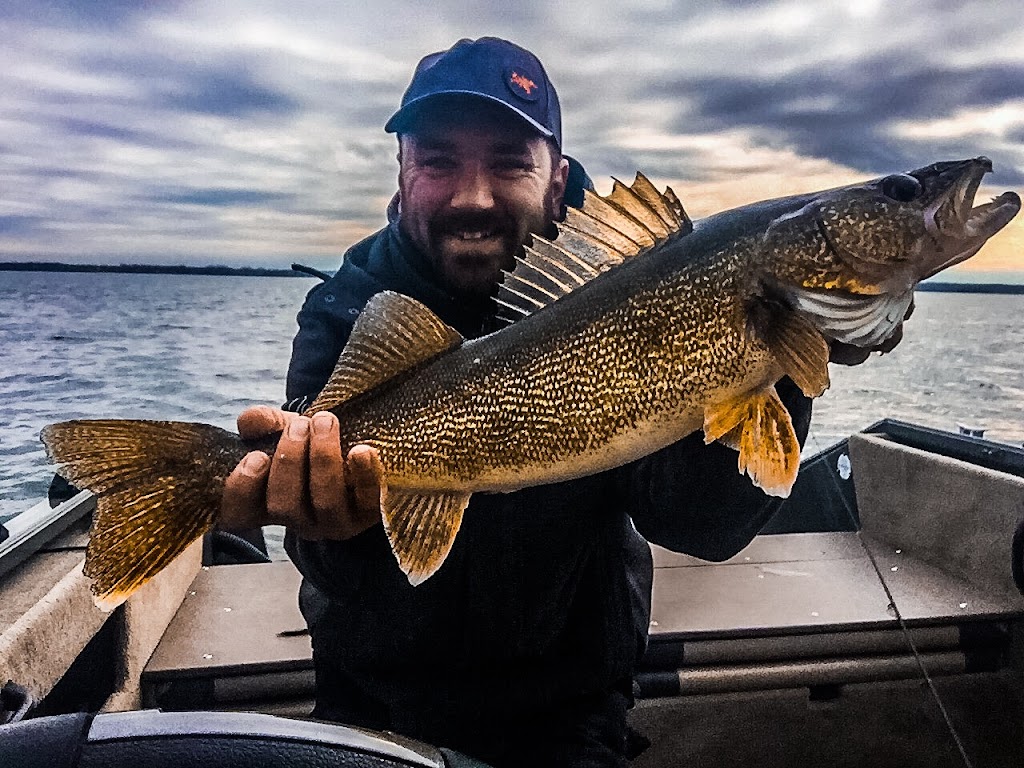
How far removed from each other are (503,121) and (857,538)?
3.13 meters

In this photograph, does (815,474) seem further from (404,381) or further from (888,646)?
(404,381)

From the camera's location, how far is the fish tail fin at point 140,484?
Answer: 1.82 m

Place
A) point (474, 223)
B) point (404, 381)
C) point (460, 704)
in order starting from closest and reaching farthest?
point (404, 381) < point (460, 704) < point (474, 223)

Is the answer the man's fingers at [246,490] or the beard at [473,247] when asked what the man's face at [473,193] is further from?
the man's fingers at [246,490]

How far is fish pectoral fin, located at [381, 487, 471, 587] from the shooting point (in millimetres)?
1921

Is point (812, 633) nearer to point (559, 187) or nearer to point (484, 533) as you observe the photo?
point (484, 533)

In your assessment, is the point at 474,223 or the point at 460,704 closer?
the point at 460,704

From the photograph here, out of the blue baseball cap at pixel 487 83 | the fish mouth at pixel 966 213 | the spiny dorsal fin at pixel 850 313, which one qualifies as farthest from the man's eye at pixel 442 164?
the fish mouth at pixel 966 213

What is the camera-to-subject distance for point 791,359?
1.78 meters

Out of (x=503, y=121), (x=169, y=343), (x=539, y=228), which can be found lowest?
(x=169, y=343)

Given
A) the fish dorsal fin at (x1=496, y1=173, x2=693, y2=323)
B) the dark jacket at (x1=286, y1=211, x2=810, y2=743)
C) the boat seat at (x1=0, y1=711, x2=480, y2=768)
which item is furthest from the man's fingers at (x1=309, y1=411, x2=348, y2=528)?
the boat seat at (x1=0, y1=711, x2=480, y2=768)

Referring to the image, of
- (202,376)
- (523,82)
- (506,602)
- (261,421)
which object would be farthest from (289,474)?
(202,376)

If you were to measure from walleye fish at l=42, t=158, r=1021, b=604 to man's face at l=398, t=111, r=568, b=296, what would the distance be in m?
0.70

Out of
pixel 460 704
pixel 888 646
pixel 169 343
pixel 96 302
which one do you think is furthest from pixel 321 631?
pixel 96 302
